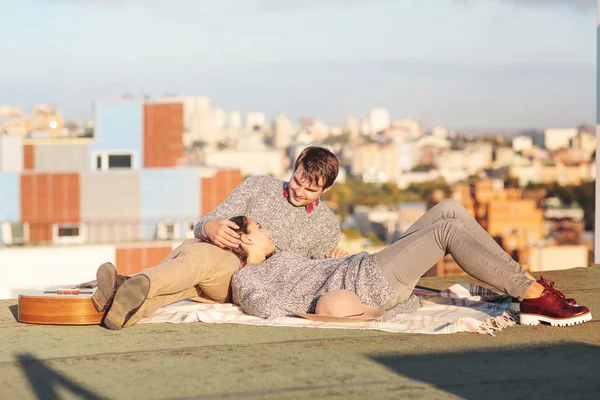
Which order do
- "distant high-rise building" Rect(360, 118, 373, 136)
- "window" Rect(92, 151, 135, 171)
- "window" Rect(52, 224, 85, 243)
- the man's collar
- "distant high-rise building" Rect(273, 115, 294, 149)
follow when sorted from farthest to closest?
1. "distant high-rise building" Rect(360, 118, 373, 136)
2. "distant high-rise building" Rect(273, 115, 294, 149)
3. "window" Rect(92, 151, 135, 171)
4. "window" Rect(52, 224, 85, 243)
5. the man's collar

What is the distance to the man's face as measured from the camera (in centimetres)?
373

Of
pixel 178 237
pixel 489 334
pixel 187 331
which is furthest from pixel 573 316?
pixel 178 237

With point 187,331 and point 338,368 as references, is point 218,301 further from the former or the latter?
point 338,368

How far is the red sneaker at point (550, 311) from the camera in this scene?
3.47 metres

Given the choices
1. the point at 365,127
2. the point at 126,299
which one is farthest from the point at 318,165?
the point at 365,127

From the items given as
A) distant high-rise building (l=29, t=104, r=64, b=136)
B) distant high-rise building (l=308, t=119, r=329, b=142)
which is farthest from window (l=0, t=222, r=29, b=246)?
distant high-rise building (l=308, t=119, r=329, b=142)

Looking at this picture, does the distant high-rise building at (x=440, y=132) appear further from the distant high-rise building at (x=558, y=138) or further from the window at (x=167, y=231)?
the window at (x=167, y=231)

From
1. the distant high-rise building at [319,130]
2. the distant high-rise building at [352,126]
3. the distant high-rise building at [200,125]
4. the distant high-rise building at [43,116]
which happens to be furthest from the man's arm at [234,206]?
the distant high-rise building at [352,126]

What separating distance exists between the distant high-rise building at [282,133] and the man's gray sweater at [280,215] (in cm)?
8623

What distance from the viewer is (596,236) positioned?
19.4 feet

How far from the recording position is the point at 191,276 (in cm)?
358

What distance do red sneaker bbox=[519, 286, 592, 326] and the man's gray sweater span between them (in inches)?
31.1

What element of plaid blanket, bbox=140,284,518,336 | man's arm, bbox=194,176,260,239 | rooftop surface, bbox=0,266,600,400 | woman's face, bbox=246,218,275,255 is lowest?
rooftop surface, bbox=0,266,600,400

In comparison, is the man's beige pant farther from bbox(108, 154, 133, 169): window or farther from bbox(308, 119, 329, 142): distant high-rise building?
bbox(308, 119, 329, 142): distant high-rise building
